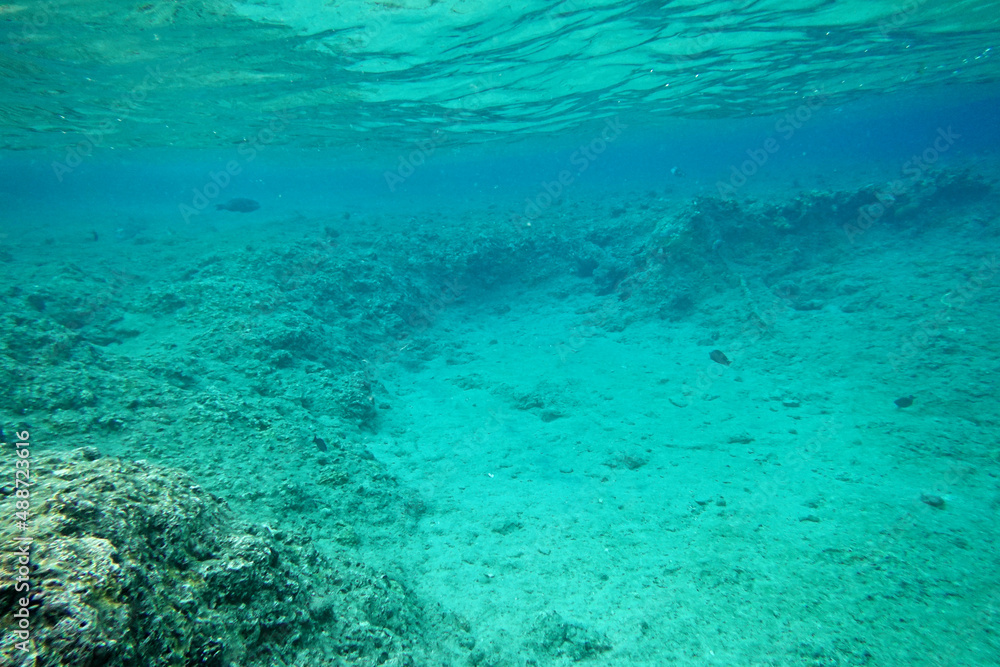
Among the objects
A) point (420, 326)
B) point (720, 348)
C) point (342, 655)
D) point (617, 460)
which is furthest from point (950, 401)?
point (420, 326)

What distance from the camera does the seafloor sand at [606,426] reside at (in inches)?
165

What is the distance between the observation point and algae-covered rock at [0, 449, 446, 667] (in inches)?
57.0

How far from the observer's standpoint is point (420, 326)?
44.0 ft

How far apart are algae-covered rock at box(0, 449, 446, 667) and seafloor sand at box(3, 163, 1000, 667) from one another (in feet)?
4.53

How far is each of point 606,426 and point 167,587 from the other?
7.18m

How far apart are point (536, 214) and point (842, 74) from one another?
19891mm

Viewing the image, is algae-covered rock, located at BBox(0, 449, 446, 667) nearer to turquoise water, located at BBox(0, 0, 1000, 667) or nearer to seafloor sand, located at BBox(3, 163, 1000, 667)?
turquoise water, located at BBox(0, 0, 1000, 667)

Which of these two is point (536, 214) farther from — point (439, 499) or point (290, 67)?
point (439, 499)

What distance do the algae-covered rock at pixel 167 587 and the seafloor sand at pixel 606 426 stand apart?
138 cm

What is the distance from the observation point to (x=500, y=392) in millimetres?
9625

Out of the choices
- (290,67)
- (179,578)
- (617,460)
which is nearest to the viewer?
(179,578)

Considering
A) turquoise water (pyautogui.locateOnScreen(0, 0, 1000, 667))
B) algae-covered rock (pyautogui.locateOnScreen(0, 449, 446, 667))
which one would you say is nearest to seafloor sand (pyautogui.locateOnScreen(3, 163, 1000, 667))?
turquoise water (pyautogui.locateOnScreen(0, 0, 1000, 667))

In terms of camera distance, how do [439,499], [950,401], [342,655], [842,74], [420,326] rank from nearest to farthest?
[342,655] → [439,499] → [950,401] → [420,326] → [842,74]

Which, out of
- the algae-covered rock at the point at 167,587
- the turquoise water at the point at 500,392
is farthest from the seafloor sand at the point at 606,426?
the algae-covered rock at the point at 167,587
